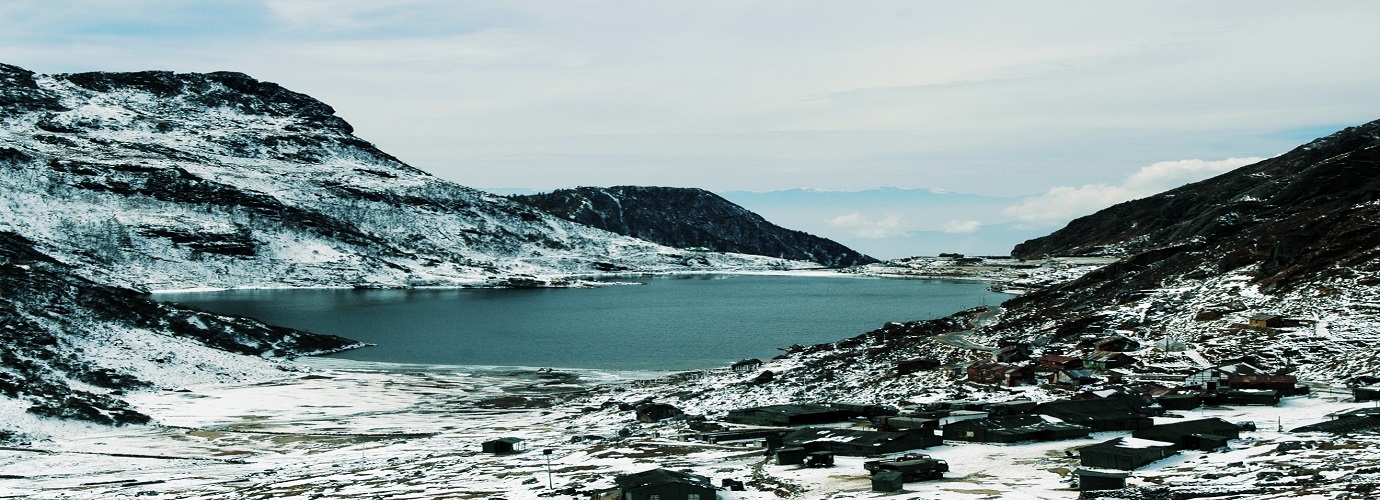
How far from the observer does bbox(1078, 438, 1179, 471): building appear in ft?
136

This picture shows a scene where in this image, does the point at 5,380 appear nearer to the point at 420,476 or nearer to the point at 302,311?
the point at 420,476

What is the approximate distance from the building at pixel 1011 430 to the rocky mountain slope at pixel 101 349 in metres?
41.7

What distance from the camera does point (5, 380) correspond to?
211 feet

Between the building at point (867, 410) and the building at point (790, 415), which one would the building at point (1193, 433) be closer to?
the building at point (867, 410)

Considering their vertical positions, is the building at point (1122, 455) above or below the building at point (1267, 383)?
below

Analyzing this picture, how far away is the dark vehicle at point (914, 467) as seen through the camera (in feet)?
137

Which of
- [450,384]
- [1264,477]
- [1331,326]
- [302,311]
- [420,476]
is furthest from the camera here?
[302,311]

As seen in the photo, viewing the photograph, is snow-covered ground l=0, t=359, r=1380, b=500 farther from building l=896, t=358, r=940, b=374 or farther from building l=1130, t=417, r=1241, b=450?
building l=896, t=358, r=940, b=374

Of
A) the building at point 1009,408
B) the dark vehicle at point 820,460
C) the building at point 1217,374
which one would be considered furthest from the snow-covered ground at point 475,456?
the building at point 1009,408

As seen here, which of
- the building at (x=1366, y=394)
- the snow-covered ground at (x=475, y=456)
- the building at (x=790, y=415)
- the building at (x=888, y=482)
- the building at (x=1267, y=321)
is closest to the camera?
the building at (x=888, y=482)

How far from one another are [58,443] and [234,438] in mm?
7738

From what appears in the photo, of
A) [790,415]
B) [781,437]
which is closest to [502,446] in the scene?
[781,437]

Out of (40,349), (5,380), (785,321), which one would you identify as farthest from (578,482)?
(785,321)

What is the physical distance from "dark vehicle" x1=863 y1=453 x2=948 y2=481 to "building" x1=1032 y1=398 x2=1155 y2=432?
9819mm
